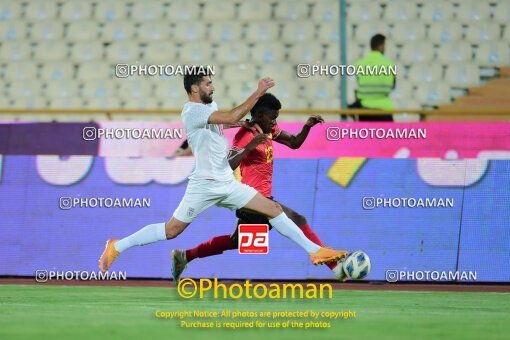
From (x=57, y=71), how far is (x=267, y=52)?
351 cm

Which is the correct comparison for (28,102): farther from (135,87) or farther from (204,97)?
(204,97)

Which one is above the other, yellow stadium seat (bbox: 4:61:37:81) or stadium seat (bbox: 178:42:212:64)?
stadium seat (bbox: 178:42:212:64)

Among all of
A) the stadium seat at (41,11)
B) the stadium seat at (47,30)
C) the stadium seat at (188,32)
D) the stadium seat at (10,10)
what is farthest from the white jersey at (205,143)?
the stadium seat at (10,10)

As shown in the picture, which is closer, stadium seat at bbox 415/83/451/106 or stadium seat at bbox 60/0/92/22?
stadium seat at bbox 415/83/451/106

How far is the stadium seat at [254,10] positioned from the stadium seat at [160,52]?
128 centimetres

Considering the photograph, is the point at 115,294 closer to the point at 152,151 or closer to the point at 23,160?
the point at 23,160

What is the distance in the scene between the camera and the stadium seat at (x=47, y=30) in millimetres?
20344

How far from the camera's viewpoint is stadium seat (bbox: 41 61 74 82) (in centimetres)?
1975

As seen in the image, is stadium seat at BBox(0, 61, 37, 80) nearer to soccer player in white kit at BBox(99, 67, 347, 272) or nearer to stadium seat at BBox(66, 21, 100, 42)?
stadium seat at BBox(66, 21, 100, 42)

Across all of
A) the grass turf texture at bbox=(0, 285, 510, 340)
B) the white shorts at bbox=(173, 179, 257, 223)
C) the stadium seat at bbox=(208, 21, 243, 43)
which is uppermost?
the stadium seat at bbox=(208, 21, 243, 43)

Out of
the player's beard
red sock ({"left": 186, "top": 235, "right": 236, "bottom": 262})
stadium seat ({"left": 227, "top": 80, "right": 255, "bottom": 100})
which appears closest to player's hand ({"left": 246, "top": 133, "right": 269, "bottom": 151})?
the player's beard

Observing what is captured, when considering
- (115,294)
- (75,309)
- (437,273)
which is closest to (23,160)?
(115,294)

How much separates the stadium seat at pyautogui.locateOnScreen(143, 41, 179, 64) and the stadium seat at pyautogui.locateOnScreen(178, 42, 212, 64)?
0.55ft

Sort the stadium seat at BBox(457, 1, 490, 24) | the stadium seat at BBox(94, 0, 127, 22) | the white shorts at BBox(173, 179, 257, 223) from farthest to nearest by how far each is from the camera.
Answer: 1. the stadium seat at BBox(94, 0, 127, 22)
2. the stadium seat at BBox(457, 1, 490, 24)
3. the white shorts at BBox(173, 179, 257, 223)
